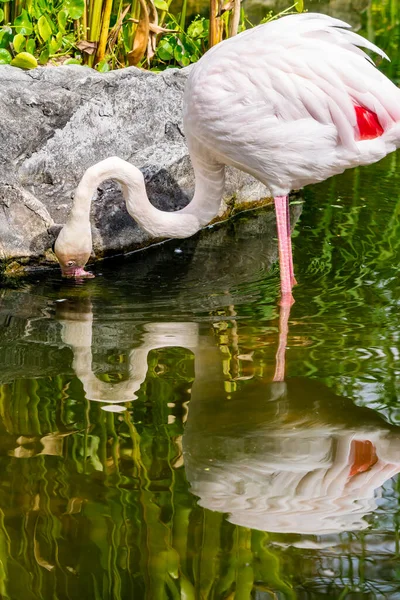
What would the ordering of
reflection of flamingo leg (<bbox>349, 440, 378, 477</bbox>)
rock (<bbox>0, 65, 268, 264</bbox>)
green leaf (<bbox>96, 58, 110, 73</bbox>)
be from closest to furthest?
reflection of flamingo leg (<bbox>349, 440, 378, 477</bbox>)
rock (<bbox>0, 65, 268, 264</bbox>)
green leaf (<bbox>96, 58, 110, 73</bbox>)

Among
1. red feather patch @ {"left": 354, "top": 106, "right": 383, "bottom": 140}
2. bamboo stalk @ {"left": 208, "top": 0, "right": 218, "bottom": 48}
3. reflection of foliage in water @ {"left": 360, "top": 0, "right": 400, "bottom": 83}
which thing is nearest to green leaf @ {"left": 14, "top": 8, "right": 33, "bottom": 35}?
bamboo stalk @ {"left": 208, "top": 0, "right": 218, "bottom": 48}

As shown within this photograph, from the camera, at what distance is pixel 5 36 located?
5.82 m

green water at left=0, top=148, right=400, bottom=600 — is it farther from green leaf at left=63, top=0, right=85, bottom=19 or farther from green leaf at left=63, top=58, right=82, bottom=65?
green leaf at left=63, top=0, right=85, bottom=19

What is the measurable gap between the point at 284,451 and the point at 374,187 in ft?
11.3

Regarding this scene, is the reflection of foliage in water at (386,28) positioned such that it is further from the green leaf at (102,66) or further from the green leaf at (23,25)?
the green leaf at (23,25)

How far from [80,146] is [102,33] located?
3.27ft

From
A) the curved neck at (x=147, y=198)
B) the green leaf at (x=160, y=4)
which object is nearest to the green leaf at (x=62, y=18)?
the green leaf at (x=160, y=4)

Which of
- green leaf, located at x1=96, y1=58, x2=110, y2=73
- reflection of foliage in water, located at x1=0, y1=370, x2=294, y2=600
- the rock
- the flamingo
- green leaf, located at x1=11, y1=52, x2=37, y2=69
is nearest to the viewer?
reflection of foliage in water, located at x1=0, y1=370, x2=294, y2=600

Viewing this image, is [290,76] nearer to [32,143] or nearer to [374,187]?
[32,143]

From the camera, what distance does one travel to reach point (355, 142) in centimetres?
441

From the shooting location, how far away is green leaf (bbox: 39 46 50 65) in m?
5.80

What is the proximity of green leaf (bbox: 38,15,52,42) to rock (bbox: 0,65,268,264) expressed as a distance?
237 millimetres

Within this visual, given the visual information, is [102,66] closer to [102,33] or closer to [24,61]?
[102,33]

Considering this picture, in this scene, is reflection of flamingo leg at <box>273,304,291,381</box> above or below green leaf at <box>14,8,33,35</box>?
below
